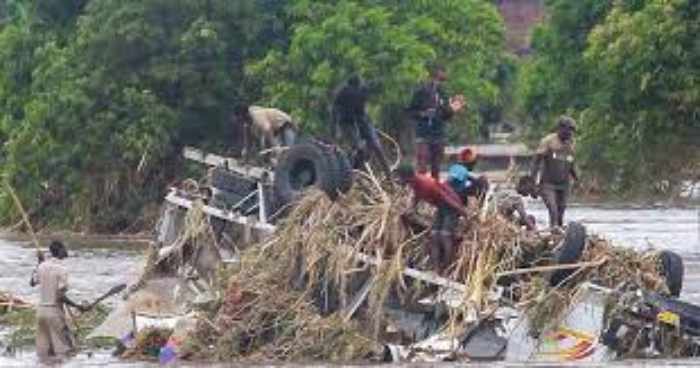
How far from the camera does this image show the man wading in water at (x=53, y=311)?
23266mm

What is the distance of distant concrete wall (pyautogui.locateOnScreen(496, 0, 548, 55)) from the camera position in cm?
9756

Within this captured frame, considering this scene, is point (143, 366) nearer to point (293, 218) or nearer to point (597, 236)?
point (293, 218)

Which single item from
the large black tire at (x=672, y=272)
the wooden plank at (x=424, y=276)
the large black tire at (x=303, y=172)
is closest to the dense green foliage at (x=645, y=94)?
the large black tire at (x=672, y=272)

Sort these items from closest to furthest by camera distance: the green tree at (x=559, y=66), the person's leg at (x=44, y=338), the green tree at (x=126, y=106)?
the person's leg at (x=44, y=338), the green tree at (x=126, y=106), the green tree at (x=559, y=66)

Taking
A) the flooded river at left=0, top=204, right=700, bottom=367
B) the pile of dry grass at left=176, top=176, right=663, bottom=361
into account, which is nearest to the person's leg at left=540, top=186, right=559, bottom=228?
the flooded river at left=0, top=204, right=700, bottom=367

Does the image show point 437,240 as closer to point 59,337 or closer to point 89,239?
point 59,337

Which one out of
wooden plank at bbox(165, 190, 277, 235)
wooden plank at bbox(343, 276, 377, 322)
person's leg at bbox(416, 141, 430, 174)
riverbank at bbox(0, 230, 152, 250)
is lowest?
riverbank at bbox(0, 230, 152, 250)

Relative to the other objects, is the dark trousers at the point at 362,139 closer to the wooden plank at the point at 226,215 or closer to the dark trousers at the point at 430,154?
the dark trousers at the point at 430,154

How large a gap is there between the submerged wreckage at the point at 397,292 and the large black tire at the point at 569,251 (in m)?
0.01

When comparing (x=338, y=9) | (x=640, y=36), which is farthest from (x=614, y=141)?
(x=338, y=9)

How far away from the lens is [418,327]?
72.5ft

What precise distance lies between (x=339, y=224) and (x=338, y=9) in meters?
32.9

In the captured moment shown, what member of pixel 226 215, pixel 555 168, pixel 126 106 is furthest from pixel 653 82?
pixel 226 215

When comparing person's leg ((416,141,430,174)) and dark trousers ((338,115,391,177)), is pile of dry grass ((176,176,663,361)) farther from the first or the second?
person's leg ((416,141,430,174))
